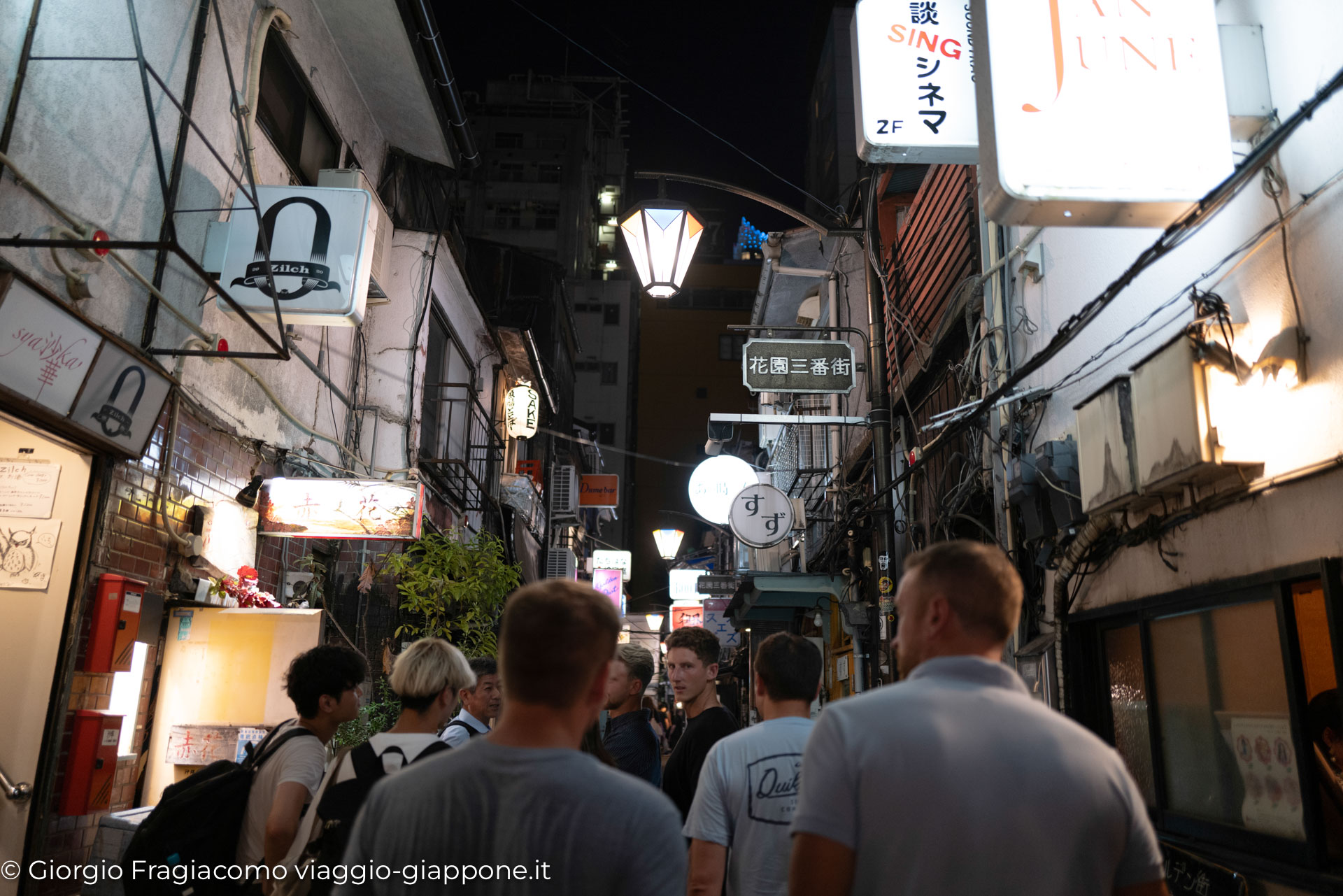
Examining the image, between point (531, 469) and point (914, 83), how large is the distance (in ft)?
61.7

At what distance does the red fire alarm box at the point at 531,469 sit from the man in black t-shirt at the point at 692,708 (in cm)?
1863

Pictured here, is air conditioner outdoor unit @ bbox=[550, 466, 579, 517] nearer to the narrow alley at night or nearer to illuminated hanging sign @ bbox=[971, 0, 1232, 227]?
the narrow alley at night

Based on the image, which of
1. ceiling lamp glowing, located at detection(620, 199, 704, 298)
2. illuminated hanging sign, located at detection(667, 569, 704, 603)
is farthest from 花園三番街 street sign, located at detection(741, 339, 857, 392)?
illuminated hanging sign, located at detection(667, 569, 704, 603)

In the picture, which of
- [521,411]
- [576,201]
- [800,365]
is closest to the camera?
[800,365]

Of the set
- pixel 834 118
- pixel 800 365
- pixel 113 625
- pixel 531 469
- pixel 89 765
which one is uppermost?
pixel 834 118

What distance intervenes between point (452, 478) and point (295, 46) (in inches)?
285

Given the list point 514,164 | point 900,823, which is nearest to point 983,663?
point 900,823

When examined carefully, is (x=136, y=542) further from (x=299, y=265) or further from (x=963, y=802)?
(x=963, y=802)

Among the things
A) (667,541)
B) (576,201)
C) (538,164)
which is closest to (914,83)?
(667,541)

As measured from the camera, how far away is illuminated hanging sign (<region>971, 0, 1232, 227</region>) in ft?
16.1

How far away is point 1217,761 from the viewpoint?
20.1 ft

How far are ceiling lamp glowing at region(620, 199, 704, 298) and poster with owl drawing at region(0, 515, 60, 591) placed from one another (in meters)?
5.31

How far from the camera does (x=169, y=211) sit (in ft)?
19.9

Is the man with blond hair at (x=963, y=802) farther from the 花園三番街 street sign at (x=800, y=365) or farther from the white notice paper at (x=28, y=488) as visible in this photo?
the 花園三番街 street sign at (x=800, y=365)
